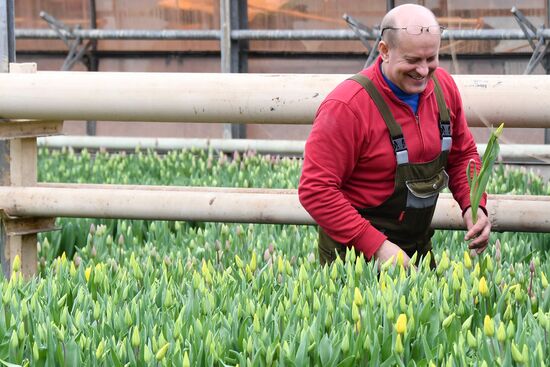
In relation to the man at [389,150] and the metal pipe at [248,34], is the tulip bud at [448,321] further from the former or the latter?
the metal pipe at [248,34]

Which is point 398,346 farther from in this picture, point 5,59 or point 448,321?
point 5,59

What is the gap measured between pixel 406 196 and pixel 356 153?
255 millimetres

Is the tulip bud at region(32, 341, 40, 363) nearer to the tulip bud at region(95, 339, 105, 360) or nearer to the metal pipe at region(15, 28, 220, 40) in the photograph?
the tulip bud at region(95, 339, 105, 360)

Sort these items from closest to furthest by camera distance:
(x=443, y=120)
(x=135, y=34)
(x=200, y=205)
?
1. (x=443, y=120)
2. (x=200, y=205)
3. (x=135, y=34)

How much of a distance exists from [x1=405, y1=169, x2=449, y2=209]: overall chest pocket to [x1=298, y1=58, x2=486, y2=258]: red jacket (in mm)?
75

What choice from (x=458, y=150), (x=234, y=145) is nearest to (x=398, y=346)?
(x=458, y=150)

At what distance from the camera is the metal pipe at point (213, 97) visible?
453cm

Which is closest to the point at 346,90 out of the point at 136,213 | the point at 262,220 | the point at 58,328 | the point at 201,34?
the point at 262,220

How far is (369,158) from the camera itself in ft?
14.8

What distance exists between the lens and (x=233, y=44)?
52.8 ft

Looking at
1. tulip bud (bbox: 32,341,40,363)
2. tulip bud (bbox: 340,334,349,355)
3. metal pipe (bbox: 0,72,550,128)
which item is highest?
metal pipe (bbox: 0,72,550,128)

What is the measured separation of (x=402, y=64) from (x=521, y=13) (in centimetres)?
1057

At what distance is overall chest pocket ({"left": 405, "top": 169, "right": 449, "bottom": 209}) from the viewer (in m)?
4.56

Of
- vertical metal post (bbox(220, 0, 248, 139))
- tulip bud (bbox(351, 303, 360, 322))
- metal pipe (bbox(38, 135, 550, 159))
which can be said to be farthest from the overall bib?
vertical metal post (bbox(220, 0, 248, 139))
